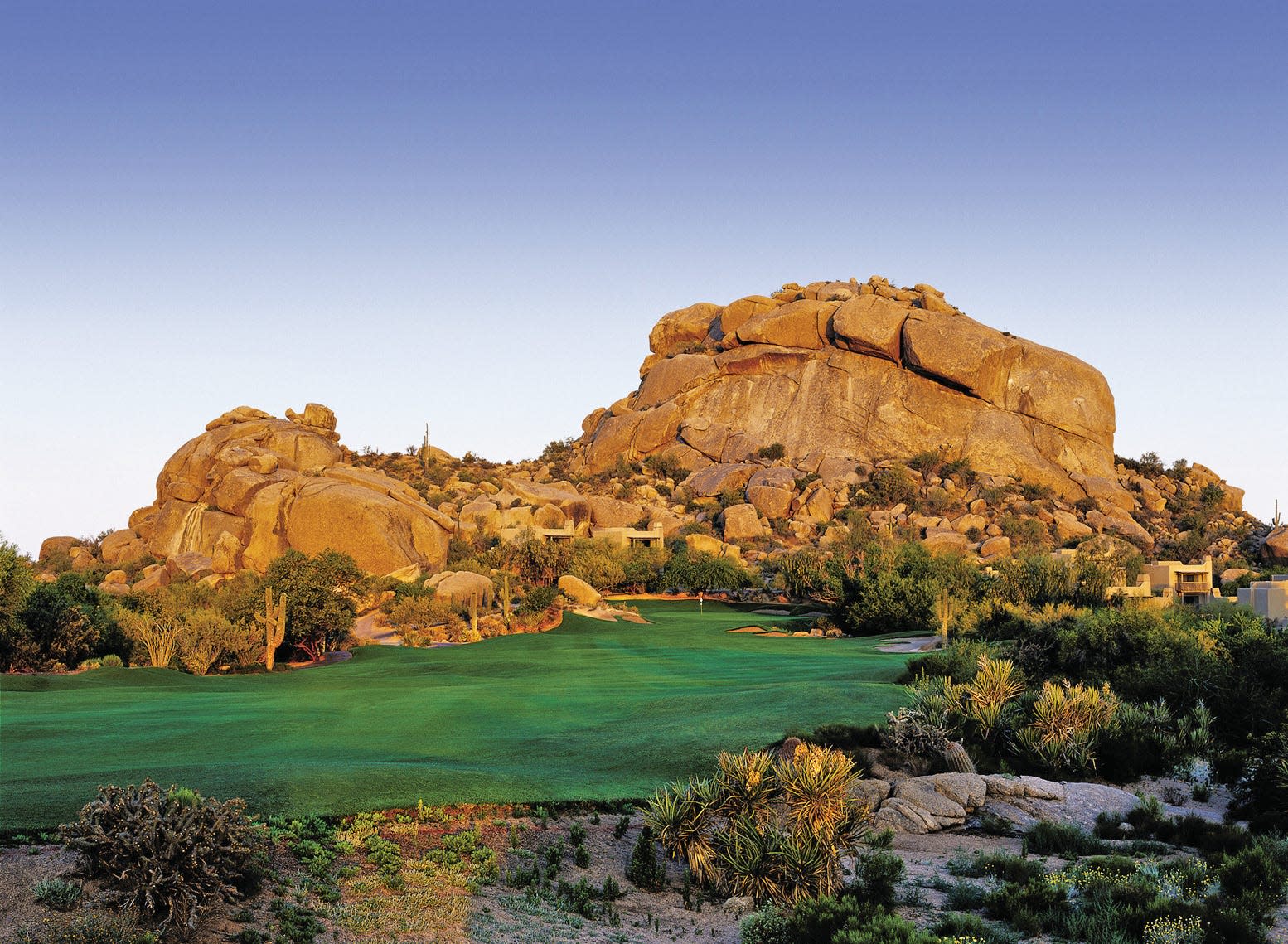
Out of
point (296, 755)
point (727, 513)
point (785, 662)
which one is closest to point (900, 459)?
point (727, 513)

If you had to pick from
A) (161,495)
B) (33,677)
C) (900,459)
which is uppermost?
(900,459)

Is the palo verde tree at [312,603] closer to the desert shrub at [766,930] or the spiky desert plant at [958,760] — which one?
the spiky desert plant at [958,760]

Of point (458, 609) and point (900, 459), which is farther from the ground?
point (900, 459)

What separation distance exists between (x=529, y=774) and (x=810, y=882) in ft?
18.8

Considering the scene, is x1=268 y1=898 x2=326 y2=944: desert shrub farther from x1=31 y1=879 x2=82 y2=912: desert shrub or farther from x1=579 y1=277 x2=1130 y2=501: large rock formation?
x1=579 y1=277 x2=1130 y2=501: large rock formation

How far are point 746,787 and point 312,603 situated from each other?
28101mm

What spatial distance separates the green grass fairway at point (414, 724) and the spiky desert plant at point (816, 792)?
3173 millimetres

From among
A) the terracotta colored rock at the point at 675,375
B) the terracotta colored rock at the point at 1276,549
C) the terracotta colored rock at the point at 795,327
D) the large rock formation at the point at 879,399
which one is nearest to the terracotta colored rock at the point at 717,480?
the large rock formation at the point at 879,399

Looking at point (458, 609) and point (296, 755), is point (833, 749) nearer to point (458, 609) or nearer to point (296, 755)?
point (296, 755)

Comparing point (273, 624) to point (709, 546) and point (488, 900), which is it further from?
point (709, 546)

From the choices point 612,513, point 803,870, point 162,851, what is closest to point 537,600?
point 612,513

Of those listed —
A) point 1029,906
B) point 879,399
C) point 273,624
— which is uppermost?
point 879,399

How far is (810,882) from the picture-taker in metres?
13.1

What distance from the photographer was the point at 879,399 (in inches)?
3903
